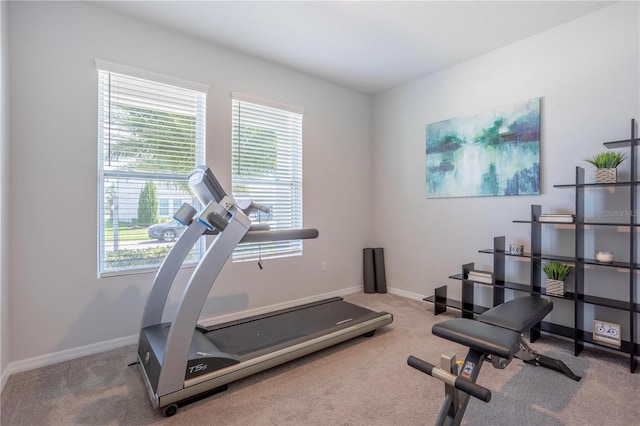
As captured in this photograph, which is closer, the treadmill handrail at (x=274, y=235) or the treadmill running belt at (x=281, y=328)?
the treadmill handrail at (x=274, y=235)

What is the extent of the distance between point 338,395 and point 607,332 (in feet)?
7.00

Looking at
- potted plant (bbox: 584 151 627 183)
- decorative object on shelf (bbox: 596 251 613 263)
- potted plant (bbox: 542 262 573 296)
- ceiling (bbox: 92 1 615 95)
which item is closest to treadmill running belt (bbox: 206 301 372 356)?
potted plant (bbox: 542 262 573 296)

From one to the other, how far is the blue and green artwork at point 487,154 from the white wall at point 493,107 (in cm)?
8

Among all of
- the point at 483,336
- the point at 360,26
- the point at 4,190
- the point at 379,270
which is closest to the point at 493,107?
the point at 360,26

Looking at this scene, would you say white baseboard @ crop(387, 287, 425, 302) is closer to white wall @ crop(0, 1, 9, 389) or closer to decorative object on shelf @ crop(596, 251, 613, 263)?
decorative object on shelf @ crop(596, 251, 613, 263)

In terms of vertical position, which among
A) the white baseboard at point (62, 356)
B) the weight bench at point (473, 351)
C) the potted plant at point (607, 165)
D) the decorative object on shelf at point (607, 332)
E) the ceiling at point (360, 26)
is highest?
the ceiling at point (360, 26)

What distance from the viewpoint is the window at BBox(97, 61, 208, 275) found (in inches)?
101

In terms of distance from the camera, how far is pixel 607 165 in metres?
2.39

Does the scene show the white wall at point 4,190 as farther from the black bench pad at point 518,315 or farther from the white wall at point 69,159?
the black bench pad at point 518,315

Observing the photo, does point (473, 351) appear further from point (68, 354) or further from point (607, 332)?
point (68, 354)

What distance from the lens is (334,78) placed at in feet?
12.8

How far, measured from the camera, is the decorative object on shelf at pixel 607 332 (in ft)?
7.61

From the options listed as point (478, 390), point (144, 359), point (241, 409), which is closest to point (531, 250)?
point (478, 390)

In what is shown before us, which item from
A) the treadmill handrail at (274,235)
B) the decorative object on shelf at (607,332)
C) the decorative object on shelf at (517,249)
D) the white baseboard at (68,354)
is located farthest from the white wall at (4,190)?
the decorative object on shelf at (607,332)
